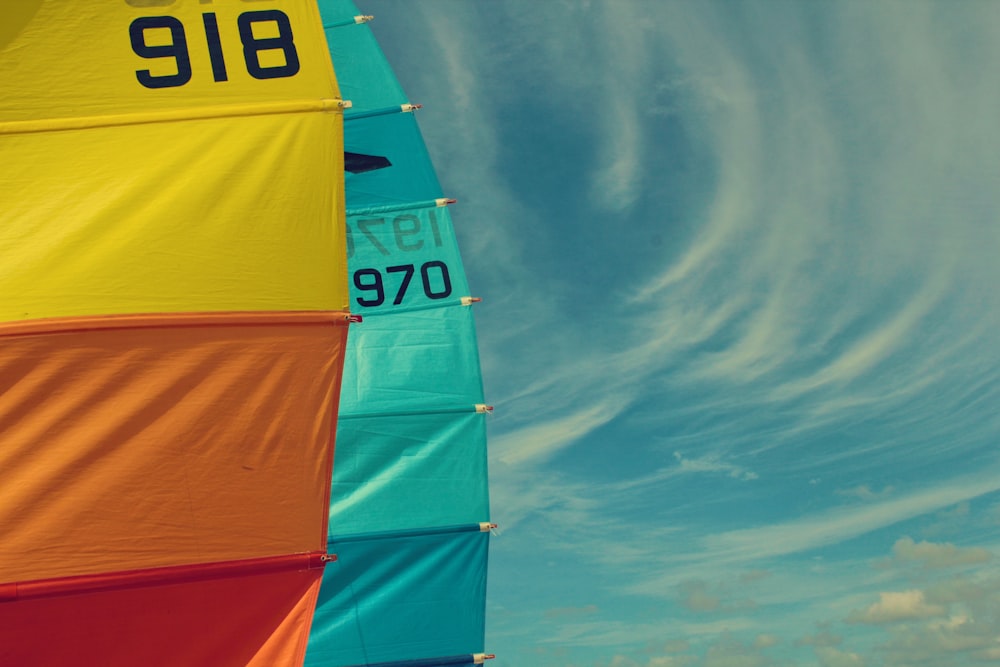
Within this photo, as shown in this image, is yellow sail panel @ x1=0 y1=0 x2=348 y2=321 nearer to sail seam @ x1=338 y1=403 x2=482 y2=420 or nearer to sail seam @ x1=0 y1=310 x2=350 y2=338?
sail seam @ x1=0 y1=310 x2=350 y2=338

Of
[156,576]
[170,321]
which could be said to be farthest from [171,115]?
[156,576]

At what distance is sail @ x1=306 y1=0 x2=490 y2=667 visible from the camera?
1686cm

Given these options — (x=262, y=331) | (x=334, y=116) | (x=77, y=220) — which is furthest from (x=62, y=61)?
(x=262, y=331)

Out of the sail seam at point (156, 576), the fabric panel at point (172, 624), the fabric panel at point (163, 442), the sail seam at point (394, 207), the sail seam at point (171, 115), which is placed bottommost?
the fabric panel at point (172, 624)

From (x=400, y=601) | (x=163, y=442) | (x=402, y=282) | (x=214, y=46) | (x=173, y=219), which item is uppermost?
(x=402, y=282)

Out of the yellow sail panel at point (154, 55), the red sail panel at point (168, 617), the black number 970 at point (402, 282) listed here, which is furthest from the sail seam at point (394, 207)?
the red sail panel at point (168, 617)

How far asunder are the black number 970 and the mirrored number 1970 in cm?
777

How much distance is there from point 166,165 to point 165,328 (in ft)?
5.07

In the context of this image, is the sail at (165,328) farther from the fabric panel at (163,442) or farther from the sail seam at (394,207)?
the sail seam at (394,207)

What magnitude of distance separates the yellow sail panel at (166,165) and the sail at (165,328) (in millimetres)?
19

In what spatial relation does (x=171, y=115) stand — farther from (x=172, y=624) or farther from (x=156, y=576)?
(x=172, y=624)

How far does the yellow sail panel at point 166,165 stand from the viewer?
9312 mm

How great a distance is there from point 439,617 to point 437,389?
3573 mm

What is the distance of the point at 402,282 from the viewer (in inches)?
717
